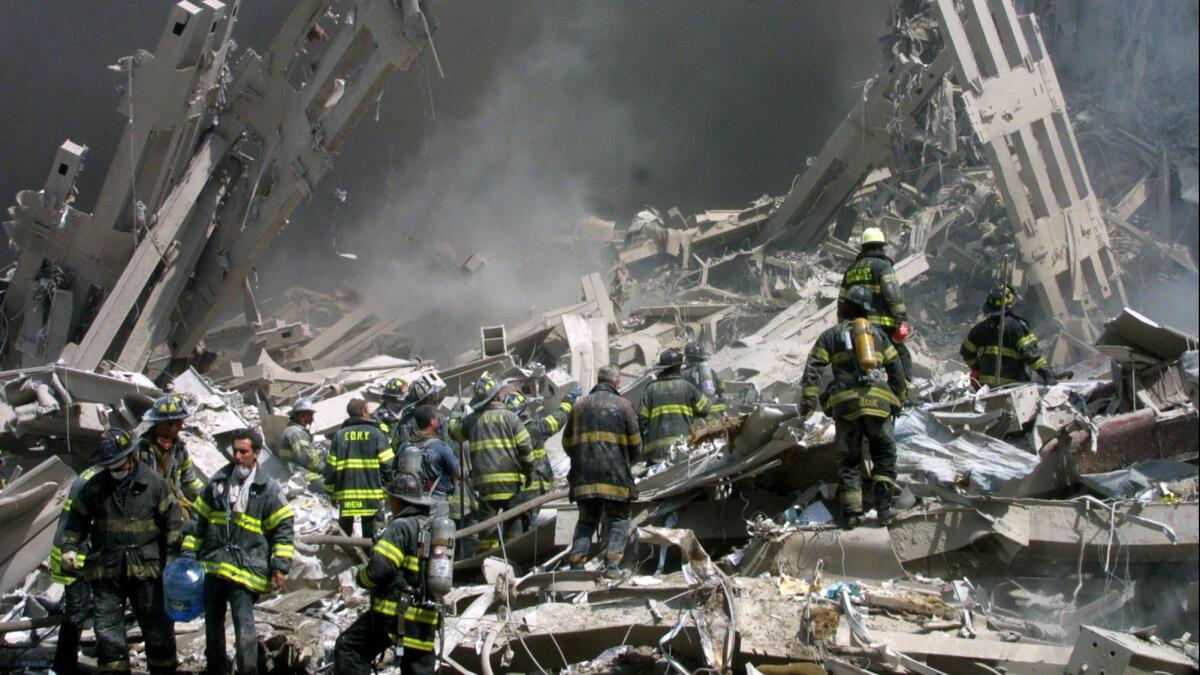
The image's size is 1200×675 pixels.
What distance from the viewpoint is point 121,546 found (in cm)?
525

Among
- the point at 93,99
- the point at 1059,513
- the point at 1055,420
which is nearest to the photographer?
the point at 1059,513

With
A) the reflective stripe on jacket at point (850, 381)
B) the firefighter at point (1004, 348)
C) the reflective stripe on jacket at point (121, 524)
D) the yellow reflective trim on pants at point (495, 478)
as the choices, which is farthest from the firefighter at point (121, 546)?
the firefighter at point (1004, 348)

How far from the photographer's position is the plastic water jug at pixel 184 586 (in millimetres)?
5055

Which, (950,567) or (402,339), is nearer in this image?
(950,567)

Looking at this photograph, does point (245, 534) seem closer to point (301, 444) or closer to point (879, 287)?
point (301, 444)

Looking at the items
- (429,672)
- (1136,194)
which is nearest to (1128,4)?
(1136,194)

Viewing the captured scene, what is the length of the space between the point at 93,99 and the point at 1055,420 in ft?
46.1

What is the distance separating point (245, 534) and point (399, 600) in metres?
1.03

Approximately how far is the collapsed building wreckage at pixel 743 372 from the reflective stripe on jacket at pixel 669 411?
0.33 meters

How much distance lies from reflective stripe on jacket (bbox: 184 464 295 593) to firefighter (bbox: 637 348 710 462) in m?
2.99

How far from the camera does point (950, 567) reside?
5.31 m

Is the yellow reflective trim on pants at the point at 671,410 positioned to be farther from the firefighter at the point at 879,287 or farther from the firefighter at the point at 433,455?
the firefighter at the point at 433,455

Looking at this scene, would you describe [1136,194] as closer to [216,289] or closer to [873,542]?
[873,542]

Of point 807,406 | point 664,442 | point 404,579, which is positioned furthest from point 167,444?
point 807,406
